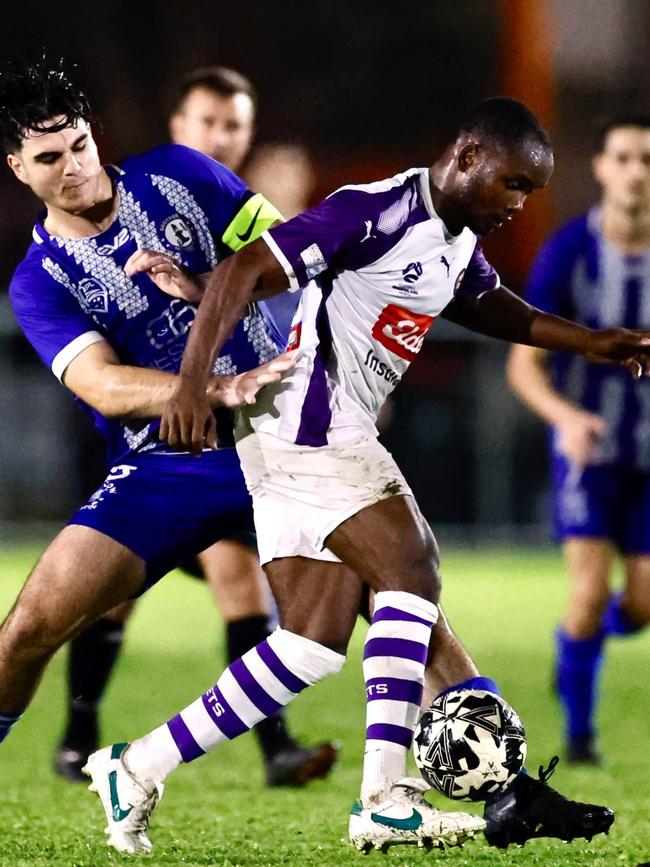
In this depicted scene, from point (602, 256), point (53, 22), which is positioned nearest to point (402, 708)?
point (602, 256)

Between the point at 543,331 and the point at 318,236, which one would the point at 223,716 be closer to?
the point at 318,236

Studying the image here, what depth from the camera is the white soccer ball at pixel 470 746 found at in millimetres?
3867

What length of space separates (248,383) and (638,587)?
3011 millimetres

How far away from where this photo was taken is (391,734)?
12.9 feet

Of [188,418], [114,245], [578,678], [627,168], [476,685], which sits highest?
[627,168]

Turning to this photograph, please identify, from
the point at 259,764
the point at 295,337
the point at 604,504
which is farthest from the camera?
the point at 604,504

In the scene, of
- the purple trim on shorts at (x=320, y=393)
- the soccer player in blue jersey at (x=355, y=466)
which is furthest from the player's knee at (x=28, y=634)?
the purple trim on shorts at (x=320, y=393)

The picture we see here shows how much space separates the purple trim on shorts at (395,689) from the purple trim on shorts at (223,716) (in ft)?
1.19

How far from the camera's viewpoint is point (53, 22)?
1700 centimetres

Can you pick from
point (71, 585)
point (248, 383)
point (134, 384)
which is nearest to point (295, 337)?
point (248, 383)

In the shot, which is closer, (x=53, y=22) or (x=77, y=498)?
(x=77, y=498)

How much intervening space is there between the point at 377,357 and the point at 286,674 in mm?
838

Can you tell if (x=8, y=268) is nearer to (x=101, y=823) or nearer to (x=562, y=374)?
(x=562, y=374)

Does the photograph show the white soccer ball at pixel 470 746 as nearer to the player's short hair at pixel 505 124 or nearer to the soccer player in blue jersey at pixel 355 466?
the soccer player in blue jersey at pixel 355 466
